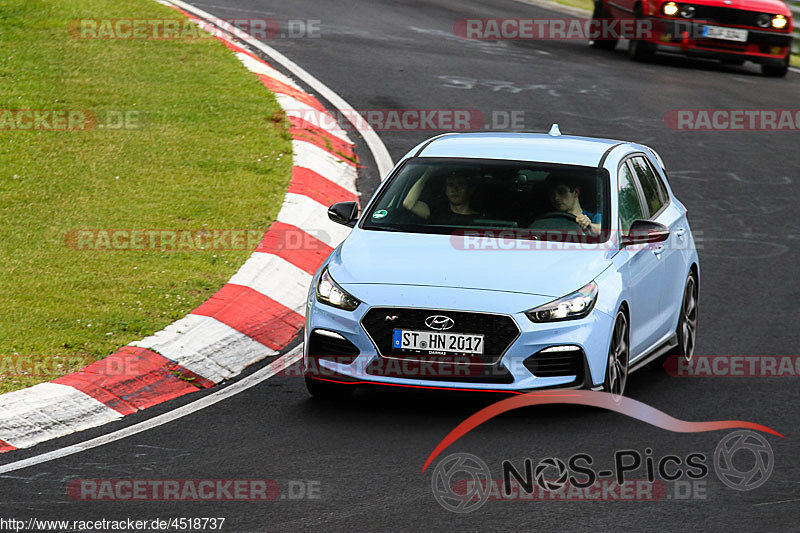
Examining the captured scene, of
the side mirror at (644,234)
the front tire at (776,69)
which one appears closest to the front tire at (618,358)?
the side mirror at (644,234)

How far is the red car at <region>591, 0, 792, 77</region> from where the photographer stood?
2009cm

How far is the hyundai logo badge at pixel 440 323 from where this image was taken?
24.3ft

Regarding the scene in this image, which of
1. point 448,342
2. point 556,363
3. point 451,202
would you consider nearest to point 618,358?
point 556,363

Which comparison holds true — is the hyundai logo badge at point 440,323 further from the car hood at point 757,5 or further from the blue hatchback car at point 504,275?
the car hood at point 757,5

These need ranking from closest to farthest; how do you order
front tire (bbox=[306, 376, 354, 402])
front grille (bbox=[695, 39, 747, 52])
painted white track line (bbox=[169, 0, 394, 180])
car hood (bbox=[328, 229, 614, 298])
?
car hood (bbox=[328, 229, 614, 298]), front tire (bbox=[306, 376, 354, 402]), painted white track line (bbox=[169, 0, 394, 180]), front grille (bbox=[695, 39, 747, 52])

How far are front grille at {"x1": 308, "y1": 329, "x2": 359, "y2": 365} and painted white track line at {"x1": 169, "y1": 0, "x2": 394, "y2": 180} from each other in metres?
6.12

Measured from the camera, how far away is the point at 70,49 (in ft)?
55.1

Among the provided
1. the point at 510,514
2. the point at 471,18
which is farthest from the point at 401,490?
the point at 471,18

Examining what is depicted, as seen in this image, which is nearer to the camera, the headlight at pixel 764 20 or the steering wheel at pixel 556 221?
the steering wheel at pixel 556 221

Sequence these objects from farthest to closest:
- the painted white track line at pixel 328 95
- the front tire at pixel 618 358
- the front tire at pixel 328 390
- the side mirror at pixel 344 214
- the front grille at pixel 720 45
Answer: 1. the front grille at pixel 720 45
2. the painted white track line at pixel 328 95
3. the side mirror at pixel 344 214
4. the front tire at pixel 328 390
5. the front tire at pixel 618 358

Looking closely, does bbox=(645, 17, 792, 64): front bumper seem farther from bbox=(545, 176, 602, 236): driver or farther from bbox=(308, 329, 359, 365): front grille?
bbox=(308, 329, 359, 365): front grille

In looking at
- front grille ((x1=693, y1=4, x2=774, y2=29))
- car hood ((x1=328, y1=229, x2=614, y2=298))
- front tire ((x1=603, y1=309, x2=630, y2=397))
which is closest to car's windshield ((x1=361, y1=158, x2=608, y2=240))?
car hood ((x1=328, y1=229, x2=614, y2=298))

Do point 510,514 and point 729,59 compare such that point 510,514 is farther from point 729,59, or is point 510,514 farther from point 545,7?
point 545,7

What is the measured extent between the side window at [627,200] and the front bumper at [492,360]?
109cm
